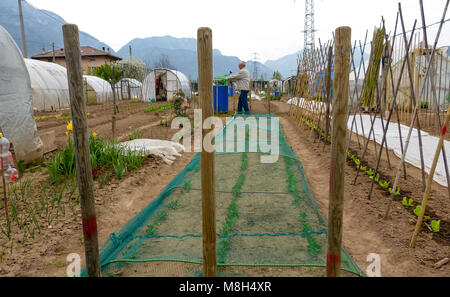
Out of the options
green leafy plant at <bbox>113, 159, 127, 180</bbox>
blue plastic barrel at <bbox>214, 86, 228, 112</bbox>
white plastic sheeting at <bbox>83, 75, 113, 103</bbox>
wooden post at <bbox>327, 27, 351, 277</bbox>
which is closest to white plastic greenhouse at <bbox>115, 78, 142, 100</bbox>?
white plastic sheeting at <bbox>83, 75, 113, 103</bbox>

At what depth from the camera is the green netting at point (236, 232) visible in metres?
1.81

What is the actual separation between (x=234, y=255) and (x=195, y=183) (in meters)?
1.43

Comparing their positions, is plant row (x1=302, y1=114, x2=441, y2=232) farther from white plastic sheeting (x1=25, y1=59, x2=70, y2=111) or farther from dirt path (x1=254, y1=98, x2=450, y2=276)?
white plastic sheeting (x1=25, y1=59, x2=70, y2=111)

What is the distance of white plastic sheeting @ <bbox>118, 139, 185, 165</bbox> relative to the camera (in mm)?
4277

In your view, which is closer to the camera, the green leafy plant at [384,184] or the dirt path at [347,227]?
the dirt path at [347,227]

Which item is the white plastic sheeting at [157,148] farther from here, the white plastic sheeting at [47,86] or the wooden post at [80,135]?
the white plastic sheeting at [47,86]

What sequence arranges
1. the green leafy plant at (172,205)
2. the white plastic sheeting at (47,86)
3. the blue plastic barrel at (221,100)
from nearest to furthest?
the green leafy plant at (172,205)
the blue plastic barrel at (221,100)
the white plastic sheeting at (47,86)

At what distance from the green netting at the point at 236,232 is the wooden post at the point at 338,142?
537 millimetres

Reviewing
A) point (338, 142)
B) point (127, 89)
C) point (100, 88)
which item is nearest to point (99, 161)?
point (338, 142)

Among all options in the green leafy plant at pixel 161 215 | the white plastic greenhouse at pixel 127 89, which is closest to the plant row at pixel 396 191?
the green leafy plant at pixel 161 215

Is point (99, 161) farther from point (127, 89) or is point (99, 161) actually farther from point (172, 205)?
point (127, 89)

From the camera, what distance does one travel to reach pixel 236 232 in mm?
2279

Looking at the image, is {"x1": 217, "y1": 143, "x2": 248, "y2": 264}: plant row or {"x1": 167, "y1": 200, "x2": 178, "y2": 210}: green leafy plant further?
{"x1": 167, "y1": 200, "x2": 178, "y2": 210}: green leafy plant

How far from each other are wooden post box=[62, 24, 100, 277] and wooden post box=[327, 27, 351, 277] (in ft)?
3.80
